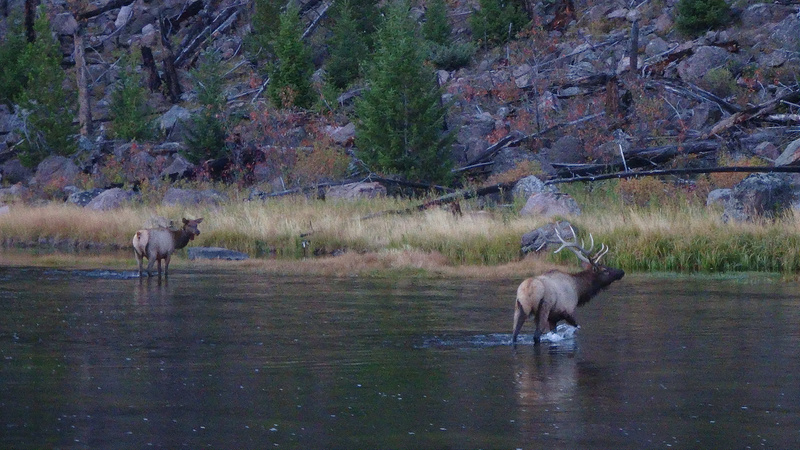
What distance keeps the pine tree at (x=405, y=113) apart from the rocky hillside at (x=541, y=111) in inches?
77.4

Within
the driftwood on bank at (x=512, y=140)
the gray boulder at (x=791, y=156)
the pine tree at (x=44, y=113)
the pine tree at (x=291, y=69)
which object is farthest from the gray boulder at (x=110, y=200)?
the gray boulder at (x=791, y=156)

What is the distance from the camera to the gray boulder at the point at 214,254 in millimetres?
25359

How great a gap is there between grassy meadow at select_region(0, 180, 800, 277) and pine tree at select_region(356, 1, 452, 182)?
5.61 m

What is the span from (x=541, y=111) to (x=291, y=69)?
1170cm

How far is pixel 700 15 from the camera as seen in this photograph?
4669 cm

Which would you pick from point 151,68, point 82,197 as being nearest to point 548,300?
point 82,197

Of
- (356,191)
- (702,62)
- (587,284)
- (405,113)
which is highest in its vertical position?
(702,62)

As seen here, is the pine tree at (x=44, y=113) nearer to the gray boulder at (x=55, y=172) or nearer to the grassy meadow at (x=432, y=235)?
the gray boulder at (x=55, y=172)

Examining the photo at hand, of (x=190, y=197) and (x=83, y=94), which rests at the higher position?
(x=83, y=94)

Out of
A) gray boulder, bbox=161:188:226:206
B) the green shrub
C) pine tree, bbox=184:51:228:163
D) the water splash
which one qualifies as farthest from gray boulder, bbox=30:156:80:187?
the water splash

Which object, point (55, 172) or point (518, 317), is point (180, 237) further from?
point (55, 172)

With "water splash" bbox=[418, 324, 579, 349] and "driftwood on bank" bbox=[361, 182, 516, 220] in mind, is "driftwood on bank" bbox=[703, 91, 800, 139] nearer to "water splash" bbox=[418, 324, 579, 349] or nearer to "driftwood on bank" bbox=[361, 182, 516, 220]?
"driftwood on bank" bbox=[361, 182, 516, 220]

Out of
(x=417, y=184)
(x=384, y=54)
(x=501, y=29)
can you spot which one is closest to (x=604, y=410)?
(x=417, y=184)

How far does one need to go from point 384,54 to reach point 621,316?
2322cm
